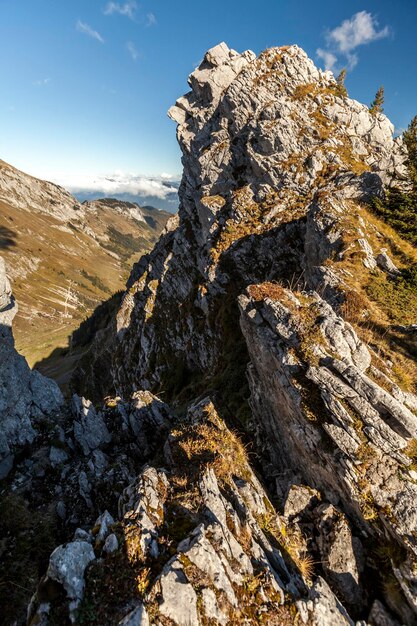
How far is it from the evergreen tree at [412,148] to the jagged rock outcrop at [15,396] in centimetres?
4533

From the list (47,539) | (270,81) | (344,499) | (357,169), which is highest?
(270,81)

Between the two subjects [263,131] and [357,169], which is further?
[263,131]

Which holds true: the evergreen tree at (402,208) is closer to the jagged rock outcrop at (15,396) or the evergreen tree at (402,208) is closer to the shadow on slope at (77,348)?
the jagged rock outcrop at (15,396)

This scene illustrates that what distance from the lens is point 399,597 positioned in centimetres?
1072

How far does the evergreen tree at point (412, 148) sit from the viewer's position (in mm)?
33875

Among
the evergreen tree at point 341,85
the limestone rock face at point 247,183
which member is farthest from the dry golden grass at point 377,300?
the evergreen tree at point 341,85

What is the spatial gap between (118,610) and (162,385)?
168 ft

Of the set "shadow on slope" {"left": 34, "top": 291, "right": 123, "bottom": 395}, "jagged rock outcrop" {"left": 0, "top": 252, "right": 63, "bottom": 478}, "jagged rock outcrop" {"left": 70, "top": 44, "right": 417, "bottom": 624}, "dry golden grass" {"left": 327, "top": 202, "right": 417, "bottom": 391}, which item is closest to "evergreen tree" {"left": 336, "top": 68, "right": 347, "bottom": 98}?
"jagged rock outcrop" {"left": 70, "top": 44, "right": 417, "bottom": 624}

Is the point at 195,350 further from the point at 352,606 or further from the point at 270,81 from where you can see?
the point at 270,81

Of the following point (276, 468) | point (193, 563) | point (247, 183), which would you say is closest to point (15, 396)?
point (276, 468)

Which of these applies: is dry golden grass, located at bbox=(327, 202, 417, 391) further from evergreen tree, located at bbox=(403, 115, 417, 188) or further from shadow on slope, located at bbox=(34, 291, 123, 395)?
shadow on slope, located at bbox=(34, 291, 123, 395)

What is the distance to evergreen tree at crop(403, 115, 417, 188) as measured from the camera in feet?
111

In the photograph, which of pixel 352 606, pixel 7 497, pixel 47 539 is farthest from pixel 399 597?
pixel 7 497

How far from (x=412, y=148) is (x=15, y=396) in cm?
5308
